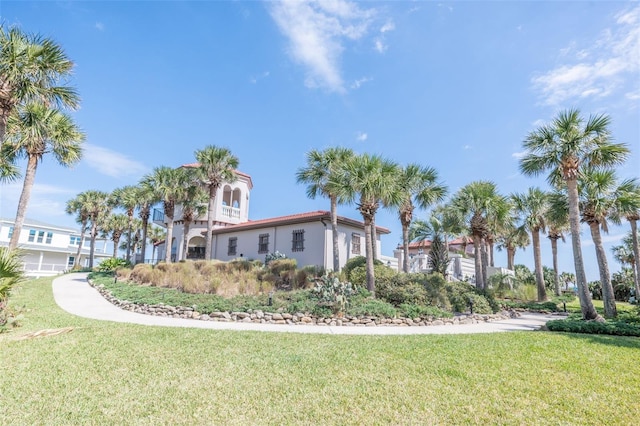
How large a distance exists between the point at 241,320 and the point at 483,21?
46.0 feet

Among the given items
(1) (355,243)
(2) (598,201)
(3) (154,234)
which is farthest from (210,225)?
(3) (154,234)

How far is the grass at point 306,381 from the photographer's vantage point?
157 inches

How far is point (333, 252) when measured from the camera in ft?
62.7

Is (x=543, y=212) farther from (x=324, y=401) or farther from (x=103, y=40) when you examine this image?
(x=103, y=40)

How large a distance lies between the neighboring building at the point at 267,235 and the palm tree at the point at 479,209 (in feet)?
20.9

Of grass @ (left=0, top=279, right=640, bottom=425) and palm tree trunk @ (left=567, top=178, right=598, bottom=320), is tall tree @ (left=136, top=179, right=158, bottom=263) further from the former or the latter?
palm tree trunk @ (left=567, top=178, right=598, bottom=320)

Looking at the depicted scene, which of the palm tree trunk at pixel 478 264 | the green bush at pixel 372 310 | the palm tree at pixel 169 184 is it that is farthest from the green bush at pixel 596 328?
the palm tree at pixel 169 184

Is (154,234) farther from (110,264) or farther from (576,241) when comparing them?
(576,241)

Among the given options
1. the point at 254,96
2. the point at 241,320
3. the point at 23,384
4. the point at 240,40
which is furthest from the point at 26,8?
the point at 241,320

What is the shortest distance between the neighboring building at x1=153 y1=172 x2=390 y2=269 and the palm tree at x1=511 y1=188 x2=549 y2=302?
10.9 meters

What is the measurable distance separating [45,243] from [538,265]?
59047mm

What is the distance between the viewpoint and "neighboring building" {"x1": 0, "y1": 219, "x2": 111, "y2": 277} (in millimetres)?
39656

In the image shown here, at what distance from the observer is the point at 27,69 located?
909cm

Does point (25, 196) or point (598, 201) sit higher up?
point (598, 201)
